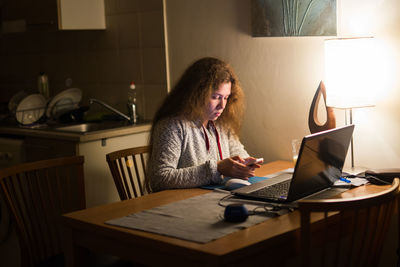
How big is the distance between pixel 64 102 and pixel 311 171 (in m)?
2.07

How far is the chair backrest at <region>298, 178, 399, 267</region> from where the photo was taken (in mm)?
1432

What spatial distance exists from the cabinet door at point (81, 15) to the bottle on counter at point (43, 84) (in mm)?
598

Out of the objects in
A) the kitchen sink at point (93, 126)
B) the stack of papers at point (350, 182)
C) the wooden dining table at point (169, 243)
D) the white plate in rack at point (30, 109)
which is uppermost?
the white plate in rack at point (30, 109)

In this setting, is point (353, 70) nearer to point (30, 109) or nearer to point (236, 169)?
point (236, 169)

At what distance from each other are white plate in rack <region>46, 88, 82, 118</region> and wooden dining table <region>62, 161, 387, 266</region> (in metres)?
1.66

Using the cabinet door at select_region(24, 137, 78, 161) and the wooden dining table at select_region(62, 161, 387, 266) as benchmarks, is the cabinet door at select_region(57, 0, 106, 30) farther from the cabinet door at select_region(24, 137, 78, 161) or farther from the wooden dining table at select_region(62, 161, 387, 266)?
the wooden dining table at select_region(62, 161, 387, 266)

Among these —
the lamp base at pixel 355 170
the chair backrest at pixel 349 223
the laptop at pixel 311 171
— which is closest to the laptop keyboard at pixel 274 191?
the laptop at pixel 311 171

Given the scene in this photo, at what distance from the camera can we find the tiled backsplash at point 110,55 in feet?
10.6

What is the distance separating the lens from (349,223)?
74.7 inches

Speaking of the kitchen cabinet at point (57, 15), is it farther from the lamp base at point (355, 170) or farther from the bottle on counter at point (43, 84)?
the lamp base at point (355, 170)

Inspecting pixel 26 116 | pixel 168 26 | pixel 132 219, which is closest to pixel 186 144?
pixel 132 219

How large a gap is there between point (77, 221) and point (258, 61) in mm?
1350

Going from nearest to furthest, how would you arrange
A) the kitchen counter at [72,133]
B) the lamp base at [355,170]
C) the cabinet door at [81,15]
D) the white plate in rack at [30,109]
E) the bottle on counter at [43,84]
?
1. the lamp base at [355,170]
2. the kitchen counter at [72,133]
3. the cabinet door at [81,15]
4. the white plate in rack at [30,109]
5. the bottle on counter at [43,84]

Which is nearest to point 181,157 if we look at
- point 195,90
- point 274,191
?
point 195,90
